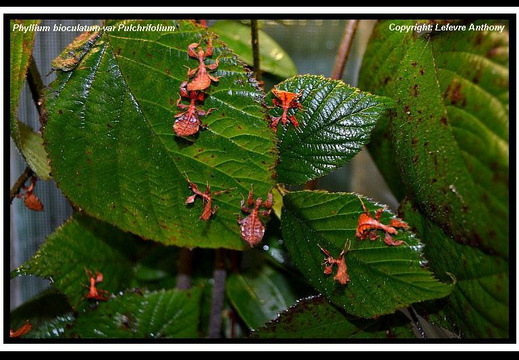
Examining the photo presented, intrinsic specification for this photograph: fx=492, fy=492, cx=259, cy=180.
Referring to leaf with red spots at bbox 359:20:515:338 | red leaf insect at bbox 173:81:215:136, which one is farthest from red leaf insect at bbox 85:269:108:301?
leaf with red spots at bbox 359:20:515:338

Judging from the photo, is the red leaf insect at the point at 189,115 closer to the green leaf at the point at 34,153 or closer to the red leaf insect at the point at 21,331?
the green leaf at the point at 34,153

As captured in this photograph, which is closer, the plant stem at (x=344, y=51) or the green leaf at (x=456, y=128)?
the green leaf at (x=456, y=128)

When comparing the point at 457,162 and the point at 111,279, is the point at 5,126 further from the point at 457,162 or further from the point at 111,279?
the point at 457,162

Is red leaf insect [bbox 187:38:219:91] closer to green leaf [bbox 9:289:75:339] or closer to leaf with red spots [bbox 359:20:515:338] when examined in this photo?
leaf with red spots [bbox 359:20:515:338]

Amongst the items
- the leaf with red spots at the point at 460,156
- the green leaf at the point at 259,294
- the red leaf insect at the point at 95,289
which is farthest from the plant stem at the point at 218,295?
the leaf with red spots at the point at 460,156

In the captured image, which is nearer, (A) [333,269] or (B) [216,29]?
(A) [333,269]
